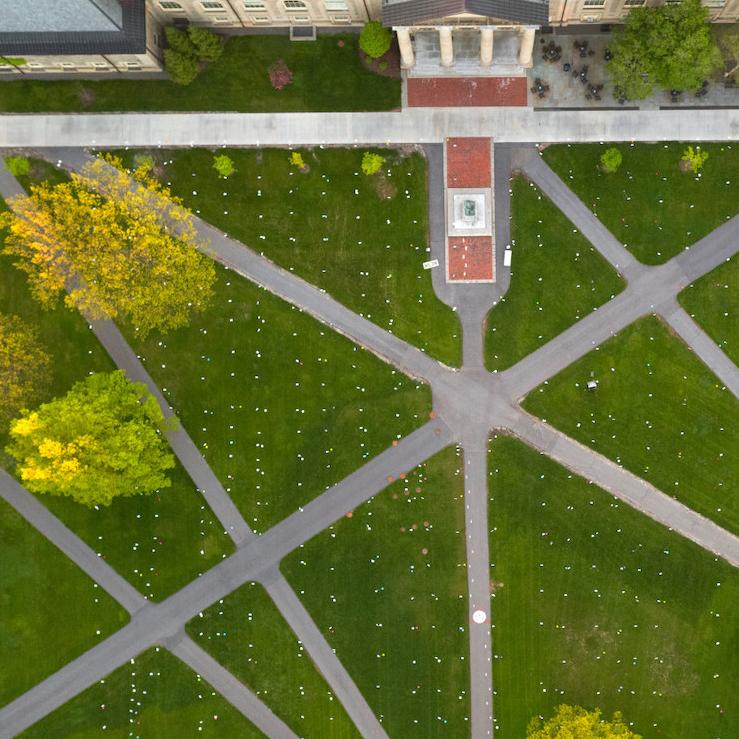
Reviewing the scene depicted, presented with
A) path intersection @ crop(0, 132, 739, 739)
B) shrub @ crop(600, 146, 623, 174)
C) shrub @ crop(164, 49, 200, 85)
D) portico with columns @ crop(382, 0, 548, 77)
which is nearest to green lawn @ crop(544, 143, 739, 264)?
path intersection @ crop(0, 132, 739, 739)

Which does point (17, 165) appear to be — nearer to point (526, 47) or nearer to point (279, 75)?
point (279, 75)

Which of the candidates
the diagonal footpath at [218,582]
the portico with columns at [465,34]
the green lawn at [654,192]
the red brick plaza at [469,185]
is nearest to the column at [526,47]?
the portico with columns at [465,34]

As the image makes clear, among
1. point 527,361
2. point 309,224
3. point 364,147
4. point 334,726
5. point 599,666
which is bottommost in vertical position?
point 334,726

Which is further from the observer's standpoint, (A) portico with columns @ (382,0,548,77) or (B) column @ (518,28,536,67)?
(B) column @ (518,28,536,67)

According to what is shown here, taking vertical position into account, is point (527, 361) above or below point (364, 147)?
below

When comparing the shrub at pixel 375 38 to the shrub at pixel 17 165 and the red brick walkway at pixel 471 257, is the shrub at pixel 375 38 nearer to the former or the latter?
the red brick walkway at pixel 471 257

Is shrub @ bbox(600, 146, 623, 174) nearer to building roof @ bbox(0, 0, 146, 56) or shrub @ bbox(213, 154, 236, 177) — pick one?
shrub @ bbox(213, 154, 236, 177)

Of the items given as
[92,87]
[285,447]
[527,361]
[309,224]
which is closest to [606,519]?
[527,361]

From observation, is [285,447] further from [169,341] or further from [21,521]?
[21,521]
